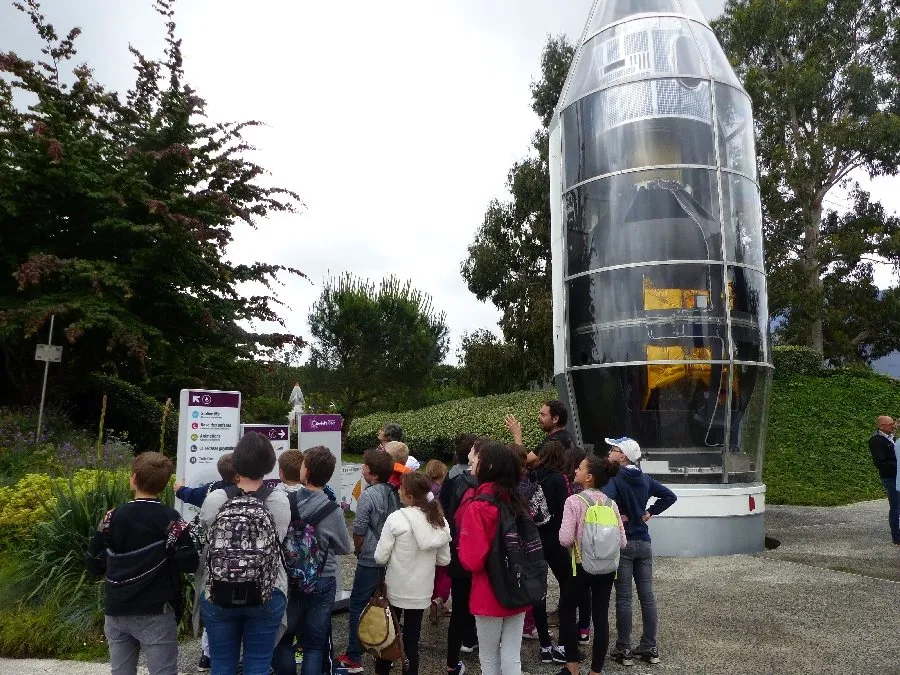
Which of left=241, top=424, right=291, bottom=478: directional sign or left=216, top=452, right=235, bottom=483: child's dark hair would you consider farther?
left=241, top=424, right=291, bottom=478: directional sign

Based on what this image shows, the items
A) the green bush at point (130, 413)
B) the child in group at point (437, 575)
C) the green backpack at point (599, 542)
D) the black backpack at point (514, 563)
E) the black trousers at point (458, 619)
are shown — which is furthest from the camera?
the green bush at point (130, 413)

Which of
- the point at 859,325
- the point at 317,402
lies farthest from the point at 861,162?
the point at 317,402

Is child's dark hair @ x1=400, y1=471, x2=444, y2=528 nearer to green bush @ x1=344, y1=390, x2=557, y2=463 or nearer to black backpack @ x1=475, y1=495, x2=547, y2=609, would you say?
black backpack @ x1=475, y1=495, x2=547, y2=609

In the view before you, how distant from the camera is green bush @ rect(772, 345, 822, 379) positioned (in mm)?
21297

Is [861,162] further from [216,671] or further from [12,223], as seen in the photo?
[216,671]

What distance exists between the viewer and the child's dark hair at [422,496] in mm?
4473

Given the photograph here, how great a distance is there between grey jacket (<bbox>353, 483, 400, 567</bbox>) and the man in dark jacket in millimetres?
1607

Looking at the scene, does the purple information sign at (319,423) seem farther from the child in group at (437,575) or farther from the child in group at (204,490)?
the child in group at (204,490)

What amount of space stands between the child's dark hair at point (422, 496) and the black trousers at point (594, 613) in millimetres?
954

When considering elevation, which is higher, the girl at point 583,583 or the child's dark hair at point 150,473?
the child's dark hair at point 150,473

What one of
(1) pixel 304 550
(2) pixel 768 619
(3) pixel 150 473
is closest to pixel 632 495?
(2) pixel 768 619

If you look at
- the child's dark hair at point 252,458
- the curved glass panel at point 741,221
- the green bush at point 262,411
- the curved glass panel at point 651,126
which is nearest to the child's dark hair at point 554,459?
the child's dark hair at point 252,458

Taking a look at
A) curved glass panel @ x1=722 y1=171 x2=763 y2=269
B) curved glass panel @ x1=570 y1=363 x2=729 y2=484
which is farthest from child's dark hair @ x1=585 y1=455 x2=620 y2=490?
curved glass panel @ x1=722 y1=171 x2=763 y2=269

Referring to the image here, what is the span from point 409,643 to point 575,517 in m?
1.29
